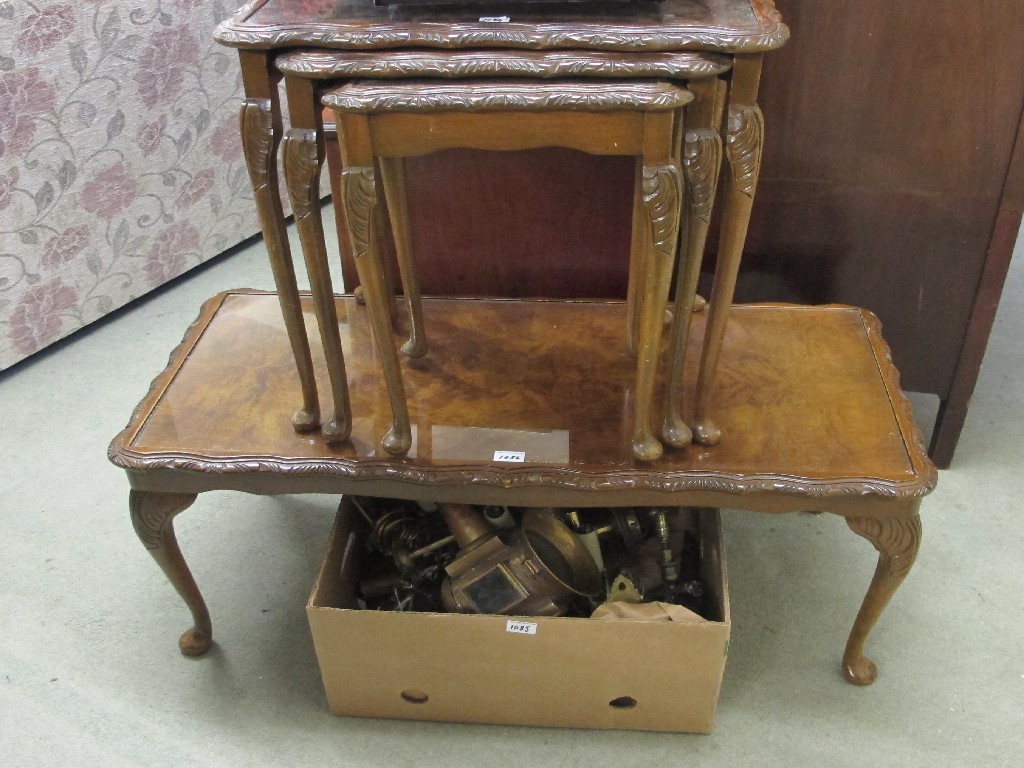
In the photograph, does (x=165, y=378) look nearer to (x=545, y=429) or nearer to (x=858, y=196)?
(x=545, y=429)

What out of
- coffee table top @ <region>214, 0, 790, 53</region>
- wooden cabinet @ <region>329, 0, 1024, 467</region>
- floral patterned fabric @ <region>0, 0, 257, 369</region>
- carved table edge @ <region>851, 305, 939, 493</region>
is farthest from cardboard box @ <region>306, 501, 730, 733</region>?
floral patterned fabric @ <region>0, 0, 257, 369</region>

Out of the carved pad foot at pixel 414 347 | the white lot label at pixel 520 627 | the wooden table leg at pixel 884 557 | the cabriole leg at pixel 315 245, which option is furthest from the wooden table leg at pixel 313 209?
the wooden table leg at pixel 884 557

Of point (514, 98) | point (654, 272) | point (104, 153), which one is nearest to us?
point (514, 98)

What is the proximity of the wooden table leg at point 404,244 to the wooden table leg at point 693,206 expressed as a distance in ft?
1.23

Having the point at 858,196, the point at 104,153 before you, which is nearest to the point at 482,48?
the point at 858,196

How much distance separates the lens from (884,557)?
1.18 metres

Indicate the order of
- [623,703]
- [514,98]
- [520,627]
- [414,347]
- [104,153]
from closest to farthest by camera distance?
[514,98] < [520,627] < [623,703] < [414,347] < [104,153]

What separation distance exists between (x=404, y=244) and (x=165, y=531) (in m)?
0.51

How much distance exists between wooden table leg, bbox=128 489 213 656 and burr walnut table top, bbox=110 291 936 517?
0.08 feet

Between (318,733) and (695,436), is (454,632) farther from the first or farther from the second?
(695,436)

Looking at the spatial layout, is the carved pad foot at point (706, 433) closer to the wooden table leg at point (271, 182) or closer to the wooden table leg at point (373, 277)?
the wooden table leg at point (373, 277)

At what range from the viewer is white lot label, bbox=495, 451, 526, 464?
1162mm

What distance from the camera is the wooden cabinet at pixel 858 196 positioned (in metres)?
1.32

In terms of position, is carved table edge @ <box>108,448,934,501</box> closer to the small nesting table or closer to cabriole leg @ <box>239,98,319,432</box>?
cabriole leg @ <box>239,98,319,432</box>
